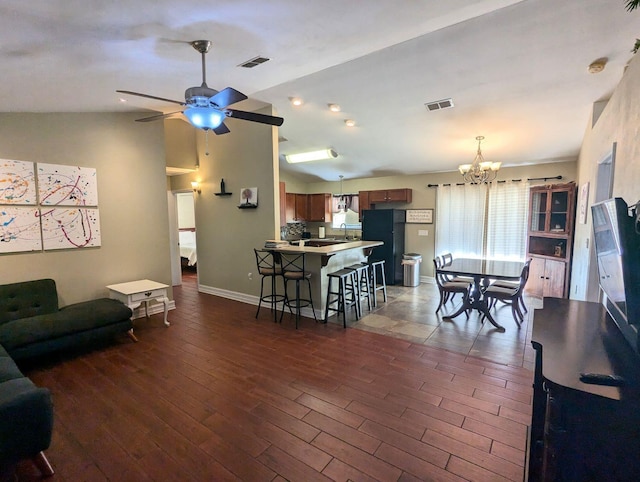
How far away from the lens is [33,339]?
9.20ft

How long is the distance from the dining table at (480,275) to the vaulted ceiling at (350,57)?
6.50 ft

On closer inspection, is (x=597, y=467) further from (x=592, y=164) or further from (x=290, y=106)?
(x=290, y=106)

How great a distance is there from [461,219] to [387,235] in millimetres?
1534

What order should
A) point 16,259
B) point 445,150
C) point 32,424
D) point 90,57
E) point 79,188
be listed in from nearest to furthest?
point 32,424 < point 90,57 < point 16,259 < point 79,188 < point 445,150

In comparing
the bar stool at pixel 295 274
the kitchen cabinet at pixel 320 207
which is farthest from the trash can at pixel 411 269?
the bar stool at pixel 295 274

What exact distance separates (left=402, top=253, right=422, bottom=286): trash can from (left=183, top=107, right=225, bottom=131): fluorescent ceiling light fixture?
484cm

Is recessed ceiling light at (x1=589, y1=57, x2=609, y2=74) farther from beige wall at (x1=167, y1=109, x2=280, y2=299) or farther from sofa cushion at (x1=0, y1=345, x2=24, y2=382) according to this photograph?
sofa cushion at (x1=0, y1=345, x2=24, y2=382)

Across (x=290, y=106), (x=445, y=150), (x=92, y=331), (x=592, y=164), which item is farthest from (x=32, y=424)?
(x=445, y=150)

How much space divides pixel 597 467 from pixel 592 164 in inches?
140

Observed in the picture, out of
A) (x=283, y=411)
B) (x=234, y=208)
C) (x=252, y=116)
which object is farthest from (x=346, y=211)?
(x=283, y=411)

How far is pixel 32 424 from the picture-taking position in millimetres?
1657

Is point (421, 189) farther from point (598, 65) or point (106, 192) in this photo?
point (106, 192)

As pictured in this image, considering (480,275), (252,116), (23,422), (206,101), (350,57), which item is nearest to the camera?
(23,422)

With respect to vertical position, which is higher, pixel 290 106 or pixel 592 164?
pixel 290 106
